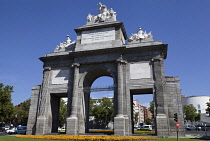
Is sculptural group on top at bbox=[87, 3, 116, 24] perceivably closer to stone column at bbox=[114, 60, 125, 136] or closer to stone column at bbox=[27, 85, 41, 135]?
stone column at bbox=[114, 60, 125, 136]

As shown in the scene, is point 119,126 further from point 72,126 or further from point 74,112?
point 74,112

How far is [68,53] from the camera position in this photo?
88.1ft

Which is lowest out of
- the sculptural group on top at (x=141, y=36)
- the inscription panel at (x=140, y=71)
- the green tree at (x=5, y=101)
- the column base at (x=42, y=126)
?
the column base at (x=42, y=126)

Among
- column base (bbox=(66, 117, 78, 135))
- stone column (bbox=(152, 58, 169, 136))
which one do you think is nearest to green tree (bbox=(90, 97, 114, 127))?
column base (bbox=(66, 117, 78, 135))

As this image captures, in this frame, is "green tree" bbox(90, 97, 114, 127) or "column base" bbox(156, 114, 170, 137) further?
"green tree" bbox(90, 97, 114, 127)

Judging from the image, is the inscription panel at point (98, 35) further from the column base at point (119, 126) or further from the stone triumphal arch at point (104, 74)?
the column base at point (119, 126)

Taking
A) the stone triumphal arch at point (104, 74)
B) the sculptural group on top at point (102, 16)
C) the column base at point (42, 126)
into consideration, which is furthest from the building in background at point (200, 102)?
the column base at point (42, 126)

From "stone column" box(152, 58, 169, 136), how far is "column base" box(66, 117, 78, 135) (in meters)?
9.95

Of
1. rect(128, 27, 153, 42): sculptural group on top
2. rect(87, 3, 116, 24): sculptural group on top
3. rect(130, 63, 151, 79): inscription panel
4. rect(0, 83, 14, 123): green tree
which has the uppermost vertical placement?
rect(87, 3, 116, 24): sculptural group on top

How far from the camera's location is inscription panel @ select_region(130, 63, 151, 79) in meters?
22.9

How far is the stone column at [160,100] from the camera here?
19.8m

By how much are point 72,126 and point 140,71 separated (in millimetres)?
11272

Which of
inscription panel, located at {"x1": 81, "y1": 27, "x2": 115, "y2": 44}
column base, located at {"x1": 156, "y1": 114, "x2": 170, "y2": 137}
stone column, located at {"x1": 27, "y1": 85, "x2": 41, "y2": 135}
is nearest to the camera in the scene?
column base, located at {"x1": 156, "y1": 114, "x2": 170, "y2": 137}

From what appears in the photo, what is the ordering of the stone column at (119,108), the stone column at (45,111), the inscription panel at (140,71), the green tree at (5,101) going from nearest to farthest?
1. the stone column at (119,108)
2. the inscription panel at (140,71)
3. the stone column at (45,111)
4. the green tree at (5,101)
